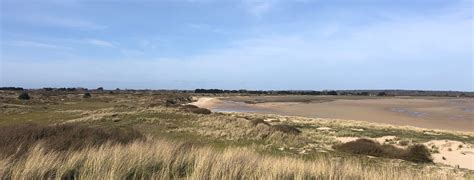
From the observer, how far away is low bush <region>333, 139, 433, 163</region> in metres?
17.3

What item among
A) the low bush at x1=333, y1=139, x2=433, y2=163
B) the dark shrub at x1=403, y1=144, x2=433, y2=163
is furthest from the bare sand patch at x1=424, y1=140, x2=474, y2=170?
the low bush at x1=333, y1=139, x2=433, y2=163

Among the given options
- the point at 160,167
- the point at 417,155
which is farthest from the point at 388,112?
the point at 160,167

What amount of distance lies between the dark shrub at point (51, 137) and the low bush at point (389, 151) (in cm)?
965

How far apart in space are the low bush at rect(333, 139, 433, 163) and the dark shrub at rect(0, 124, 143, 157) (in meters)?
9.65

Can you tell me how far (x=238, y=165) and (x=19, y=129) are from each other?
22.7ft

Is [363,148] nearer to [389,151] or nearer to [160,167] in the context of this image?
[389,151]

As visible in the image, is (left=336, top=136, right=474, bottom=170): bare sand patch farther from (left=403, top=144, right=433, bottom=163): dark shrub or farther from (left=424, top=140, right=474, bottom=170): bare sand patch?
(left=403, top=144, right=433, bottom=163): dark shrub

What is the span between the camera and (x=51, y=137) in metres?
11.5

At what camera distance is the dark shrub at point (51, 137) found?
A: 32.4ft

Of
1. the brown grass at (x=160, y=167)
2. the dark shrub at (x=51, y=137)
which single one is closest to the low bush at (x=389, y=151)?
the dark shrub at (x=51, y=137)

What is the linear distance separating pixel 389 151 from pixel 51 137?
43.4 feet

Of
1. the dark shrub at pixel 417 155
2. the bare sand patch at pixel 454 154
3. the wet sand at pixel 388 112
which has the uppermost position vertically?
the dark shrub at pixel 417 155

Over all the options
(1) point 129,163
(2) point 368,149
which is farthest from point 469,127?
(1) point 129,163

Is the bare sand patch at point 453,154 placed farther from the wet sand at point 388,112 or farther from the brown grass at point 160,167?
the wet sand at point 388,112
